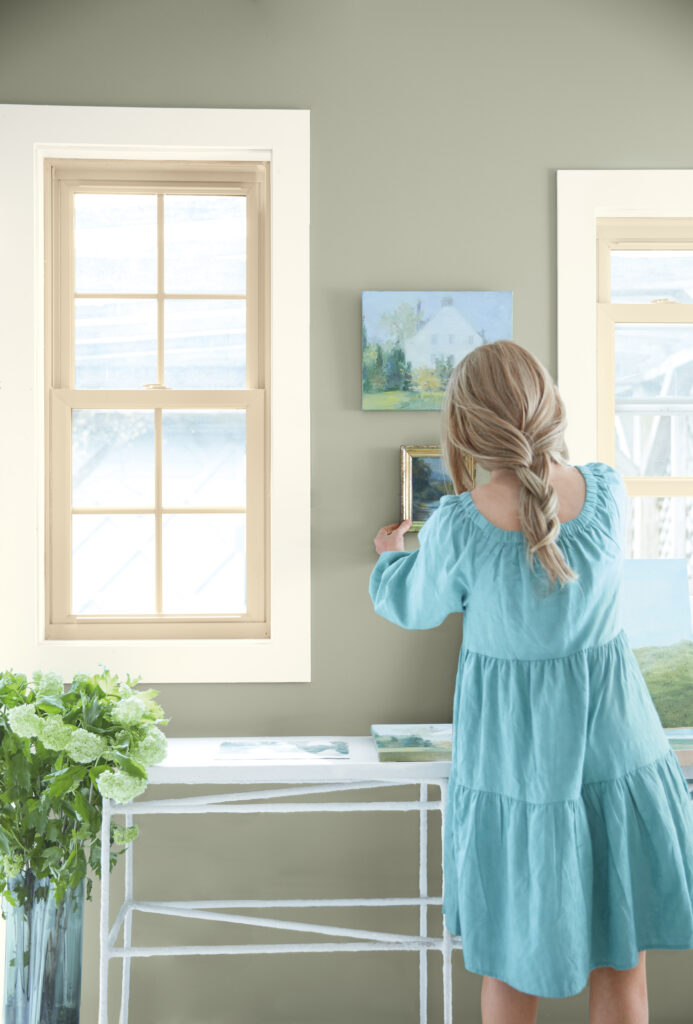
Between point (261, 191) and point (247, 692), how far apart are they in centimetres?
151

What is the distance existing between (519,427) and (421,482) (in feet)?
2.46

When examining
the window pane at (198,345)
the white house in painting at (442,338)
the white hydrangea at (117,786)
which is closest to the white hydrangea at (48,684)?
the white hydrangea at (117,786)

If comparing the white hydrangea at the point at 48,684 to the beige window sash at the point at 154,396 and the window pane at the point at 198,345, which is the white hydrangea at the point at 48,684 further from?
the window pane at the point at 198,345

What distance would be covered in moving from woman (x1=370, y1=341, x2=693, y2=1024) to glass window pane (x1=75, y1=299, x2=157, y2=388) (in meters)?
1.16

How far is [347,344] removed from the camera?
240 centimetres

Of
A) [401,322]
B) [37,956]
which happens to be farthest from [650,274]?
[37,956]

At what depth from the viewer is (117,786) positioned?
73.7 inches

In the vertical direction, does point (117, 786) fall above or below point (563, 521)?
below

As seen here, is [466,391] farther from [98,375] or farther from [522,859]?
[98,375]

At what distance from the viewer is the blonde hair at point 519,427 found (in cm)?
157

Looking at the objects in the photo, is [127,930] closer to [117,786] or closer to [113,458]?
[117,786]

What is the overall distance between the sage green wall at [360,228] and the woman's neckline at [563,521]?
76 cm

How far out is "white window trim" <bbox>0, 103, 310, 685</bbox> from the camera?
2336 millimetres

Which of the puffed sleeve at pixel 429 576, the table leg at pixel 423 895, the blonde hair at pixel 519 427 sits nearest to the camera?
the blonde hair at pixel 519 427
